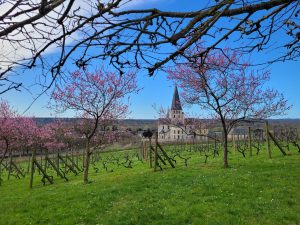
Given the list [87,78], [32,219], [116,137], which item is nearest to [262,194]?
[32,219]

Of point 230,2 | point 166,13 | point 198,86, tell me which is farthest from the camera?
point 198,86

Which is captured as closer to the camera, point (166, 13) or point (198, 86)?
point (166, 13)

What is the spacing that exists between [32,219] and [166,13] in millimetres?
9858

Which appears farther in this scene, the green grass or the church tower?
the church tower

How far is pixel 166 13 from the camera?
11.8 ft

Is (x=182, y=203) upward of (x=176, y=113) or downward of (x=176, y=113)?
downward

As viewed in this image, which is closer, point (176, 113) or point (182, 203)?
point (182, 203)

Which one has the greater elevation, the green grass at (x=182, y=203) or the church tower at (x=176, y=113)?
the church tower at (x=176, y=113)

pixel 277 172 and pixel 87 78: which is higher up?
pixel 87 78

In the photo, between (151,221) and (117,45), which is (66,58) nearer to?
(117,45)

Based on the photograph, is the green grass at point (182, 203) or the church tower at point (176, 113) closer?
the green grass at point (182, 203)

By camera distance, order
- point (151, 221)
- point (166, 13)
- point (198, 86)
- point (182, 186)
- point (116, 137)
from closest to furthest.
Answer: point (166, 13) < point (151, 221) < point (182, 186) < point (198, 86) < point (116, 137)

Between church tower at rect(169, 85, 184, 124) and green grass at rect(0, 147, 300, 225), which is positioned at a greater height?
church tower at rect(169, 85, 184, 124)

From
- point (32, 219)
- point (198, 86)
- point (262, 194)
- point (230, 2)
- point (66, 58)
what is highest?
point (198, 86)
